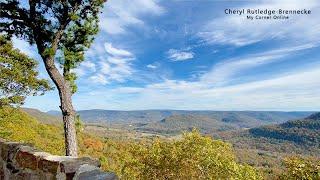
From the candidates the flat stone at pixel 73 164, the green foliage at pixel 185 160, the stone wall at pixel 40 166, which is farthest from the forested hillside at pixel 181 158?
the flat stone at pixel 73 164

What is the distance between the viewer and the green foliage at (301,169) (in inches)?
886

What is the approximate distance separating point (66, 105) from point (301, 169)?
55.5ft

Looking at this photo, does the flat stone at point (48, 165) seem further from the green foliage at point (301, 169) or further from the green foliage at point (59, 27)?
the green foliage at point (301, 169)

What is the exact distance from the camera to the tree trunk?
1438 centimetres

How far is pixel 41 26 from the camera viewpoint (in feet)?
49.1

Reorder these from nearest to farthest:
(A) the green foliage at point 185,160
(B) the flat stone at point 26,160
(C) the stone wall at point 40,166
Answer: (C) the stone wall at point 40,166 → (B) the flat stone at point 26,160 → (A) the green foliage at point 185,160

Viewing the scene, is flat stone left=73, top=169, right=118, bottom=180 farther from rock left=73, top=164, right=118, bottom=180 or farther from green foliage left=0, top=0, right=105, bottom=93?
green foliage left=0, top=0, right=105, bottom=93

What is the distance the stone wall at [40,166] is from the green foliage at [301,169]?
746 inches

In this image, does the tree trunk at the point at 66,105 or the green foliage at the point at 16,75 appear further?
the green foliage at the point at 16,75

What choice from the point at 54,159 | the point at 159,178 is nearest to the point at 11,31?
the point at 54,159

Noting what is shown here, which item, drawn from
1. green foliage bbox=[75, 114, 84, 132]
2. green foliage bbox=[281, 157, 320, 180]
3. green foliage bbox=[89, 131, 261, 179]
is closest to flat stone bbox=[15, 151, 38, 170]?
green foliage bbox=[75, 114, 84, 132]

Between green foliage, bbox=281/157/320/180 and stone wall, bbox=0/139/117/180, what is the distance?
1894cm

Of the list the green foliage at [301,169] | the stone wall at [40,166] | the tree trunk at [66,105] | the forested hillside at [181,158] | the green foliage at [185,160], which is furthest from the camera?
the green foliage at [185,160]

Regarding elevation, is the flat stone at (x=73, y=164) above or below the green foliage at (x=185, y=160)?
above
